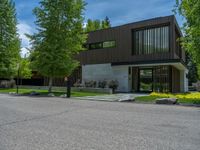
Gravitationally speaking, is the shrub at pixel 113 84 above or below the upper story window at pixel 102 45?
below

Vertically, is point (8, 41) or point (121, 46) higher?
point (8, 41)

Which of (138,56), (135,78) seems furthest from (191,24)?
(135,78)

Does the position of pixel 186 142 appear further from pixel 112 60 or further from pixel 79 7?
pixel 112 60

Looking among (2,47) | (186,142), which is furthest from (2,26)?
(186,142)

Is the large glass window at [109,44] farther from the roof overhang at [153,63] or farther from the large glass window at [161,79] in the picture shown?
the large glass window at [161,79]

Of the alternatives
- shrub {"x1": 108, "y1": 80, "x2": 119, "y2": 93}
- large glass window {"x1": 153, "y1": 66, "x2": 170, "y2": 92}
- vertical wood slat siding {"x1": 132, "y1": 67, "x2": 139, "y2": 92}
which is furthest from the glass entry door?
shrub {"x1": 108, "y1": 80, "x2": 119, "y2": 93}

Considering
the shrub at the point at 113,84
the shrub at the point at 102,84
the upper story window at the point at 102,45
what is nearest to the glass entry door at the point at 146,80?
the shrub at the point at 113,84

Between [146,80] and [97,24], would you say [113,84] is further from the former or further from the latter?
[97,24]

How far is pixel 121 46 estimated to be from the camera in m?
30.8

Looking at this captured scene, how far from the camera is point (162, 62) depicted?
1015 inches

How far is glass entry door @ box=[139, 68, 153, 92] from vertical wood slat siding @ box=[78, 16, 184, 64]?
148cm

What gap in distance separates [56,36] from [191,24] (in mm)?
12535

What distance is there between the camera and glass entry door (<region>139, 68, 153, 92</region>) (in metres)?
28.8

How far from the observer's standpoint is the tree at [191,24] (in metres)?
15.5
